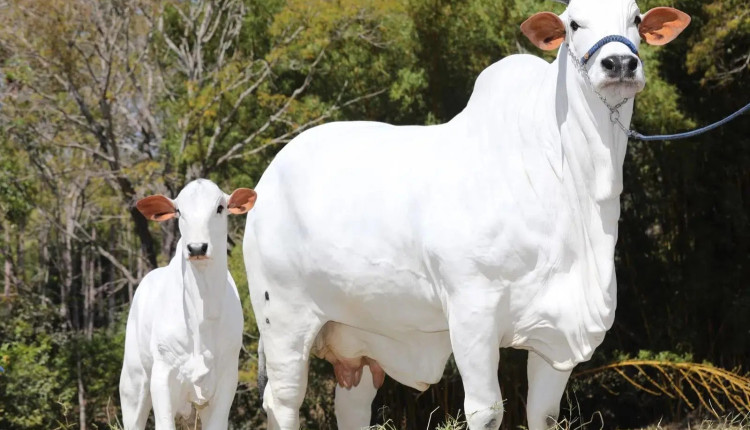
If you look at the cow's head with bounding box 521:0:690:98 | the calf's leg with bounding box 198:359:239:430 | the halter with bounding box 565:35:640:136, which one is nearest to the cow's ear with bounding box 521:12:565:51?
the cow's head with bounding box 521:0:690:98

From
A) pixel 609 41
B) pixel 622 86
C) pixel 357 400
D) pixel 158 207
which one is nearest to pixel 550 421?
pixel 357 400

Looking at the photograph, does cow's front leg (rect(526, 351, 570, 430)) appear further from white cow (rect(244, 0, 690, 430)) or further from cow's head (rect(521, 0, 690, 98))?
cow's head (rect(521, 0, 690, 98))

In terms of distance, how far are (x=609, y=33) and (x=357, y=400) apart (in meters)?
2.31

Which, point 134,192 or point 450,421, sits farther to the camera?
point 134,192

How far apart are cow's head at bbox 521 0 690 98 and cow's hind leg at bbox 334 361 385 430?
197 centimetres

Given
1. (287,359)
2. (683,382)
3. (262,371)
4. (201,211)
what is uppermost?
(201,211)

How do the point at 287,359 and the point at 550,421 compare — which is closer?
the point at 550,421

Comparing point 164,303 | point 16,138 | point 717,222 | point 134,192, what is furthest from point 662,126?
point 16,138

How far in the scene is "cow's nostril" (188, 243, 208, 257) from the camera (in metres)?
5.04

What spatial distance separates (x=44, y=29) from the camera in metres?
13.1

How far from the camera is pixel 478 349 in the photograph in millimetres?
4465

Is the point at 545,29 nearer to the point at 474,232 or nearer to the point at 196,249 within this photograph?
the point at 474,232

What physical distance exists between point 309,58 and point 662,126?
15.4 feet

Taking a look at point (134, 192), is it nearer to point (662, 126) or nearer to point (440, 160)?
point (662, 126)
